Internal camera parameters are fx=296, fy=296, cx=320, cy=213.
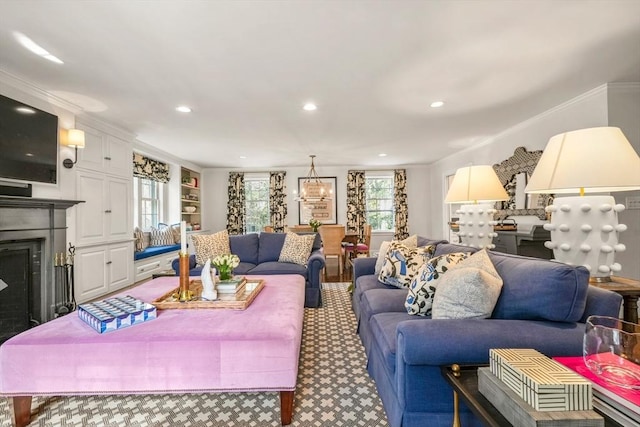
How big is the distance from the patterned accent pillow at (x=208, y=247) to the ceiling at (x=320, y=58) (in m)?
1.57

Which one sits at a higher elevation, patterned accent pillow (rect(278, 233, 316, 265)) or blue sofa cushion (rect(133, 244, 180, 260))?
patterned accent pillow (rect(278, 233, 316, 265))

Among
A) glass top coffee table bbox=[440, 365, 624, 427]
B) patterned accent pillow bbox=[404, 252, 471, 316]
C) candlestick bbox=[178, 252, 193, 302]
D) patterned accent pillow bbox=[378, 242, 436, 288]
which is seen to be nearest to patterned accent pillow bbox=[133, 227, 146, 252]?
candlestick bbox=[178, 252, 193, 302]

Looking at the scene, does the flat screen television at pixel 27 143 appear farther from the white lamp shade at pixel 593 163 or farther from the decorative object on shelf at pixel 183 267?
the white lamp shade at pixel 593 163

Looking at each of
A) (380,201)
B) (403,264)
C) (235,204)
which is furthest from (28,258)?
(380,201)

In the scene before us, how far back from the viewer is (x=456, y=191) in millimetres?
2625

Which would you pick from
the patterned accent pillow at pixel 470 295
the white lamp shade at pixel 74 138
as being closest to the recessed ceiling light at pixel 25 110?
the white lamp shade at pixel 74 138

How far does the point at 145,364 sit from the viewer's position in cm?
154

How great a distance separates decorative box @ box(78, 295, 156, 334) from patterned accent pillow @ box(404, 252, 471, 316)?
5.30ft

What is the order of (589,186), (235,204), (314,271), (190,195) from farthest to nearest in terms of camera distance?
(235,204) < (190,195) < (314,271) < (589,186)

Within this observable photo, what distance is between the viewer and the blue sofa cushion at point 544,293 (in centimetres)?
131

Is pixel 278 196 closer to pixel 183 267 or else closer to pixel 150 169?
pixel 150 169

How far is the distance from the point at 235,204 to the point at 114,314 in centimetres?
604

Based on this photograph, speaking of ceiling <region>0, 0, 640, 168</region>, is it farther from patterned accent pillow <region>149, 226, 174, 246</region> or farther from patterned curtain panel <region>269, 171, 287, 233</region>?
patterned curtain panel <region>269, 171, 287, 233</region>

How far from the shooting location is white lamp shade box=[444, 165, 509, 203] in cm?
246
